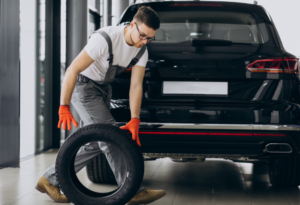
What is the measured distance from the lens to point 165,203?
3379 millimetres

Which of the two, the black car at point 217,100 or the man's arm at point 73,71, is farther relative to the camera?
the black car at point 217,100

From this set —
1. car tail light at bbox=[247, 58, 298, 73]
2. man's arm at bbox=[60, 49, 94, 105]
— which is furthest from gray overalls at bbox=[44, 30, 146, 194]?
car tail light at bbox=[247, 58, 298, 73]

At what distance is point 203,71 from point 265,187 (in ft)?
4.74

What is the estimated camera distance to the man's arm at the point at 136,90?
122 inches

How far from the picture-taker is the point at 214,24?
3.71 m

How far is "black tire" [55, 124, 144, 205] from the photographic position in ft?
9.51

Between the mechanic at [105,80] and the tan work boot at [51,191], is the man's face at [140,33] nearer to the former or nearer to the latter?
the mechanic at [105,80]

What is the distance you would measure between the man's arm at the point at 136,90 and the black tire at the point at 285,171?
144 cm

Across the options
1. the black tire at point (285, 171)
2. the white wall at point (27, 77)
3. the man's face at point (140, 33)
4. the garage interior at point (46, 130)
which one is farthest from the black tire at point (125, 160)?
the white wall at point (27, 77)

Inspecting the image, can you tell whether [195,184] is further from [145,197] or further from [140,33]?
[140,33]

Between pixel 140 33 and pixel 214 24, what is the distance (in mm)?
1042

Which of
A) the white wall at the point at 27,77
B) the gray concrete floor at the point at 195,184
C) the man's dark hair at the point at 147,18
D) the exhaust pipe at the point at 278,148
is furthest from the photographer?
the white wall at the point at 27,77

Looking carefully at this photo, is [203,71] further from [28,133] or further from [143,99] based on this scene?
[28,133]

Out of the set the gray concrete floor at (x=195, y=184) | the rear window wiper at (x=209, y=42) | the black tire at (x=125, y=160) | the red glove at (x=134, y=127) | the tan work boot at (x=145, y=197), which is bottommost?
the gray concrete floor at (x=195, y=184)
